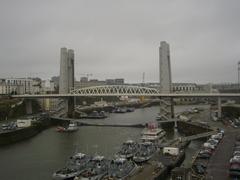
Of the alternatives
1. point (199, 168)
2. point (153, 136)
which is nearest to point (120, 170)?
point (199, 168)

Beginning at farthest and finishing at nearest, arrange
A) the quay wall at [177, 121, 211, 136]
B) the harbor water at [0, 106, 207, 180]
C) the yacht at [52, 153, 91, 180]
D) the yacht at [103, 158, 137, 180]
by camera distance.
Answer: the quay wall at [177, 121, 211, 136]
the harbor water at [0, 106, 207, 180]
the yacht at [52, 153, 91, 180]
the yacht at [103, 158, 137, 180]

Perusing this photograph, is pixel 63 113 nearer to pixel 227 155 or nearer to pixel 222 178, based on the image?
pixel 227 155

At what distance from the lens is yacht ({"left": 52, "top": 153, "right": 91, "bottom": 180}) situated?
468 inches

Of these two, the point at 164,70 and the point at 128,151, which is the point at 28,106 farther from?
the point at 128,151

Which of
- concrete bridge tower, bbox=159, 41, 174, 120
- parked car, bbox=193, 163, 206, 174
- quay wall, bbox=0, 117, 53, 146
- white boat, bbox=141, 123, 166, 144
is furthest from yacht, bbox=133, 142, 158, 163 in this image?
concrete bridge tower, bbox=159, 41, 174, 120

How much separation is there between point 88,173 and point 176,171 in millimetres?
3813

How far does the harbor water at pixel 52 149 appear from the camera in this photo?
540 inches

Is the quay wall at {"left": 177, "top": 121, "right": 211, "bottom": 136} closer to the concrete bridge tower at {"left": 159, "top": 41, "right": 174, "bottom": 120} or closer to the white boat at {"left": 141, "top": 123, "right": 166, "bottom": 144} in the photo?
the white boat at {"left": 141, "top": 123, "right": 166, "bottom": 144}

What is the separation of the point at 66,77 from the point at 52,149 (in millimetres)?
18789

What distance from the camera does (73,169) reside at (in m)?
12.3

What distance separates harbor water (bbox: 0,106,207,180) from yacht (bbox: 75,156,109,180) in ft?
5.52

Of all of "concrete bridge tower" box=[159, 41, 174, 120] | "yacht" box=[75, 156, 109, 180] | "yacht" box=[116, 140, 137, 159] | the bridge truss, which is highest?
"concrete bridge tower" box=[159, 41, 174, 120]

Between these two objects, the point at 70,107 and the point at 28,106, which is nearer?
the point at 70,107

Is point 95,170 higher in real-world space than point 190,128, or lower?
lower
